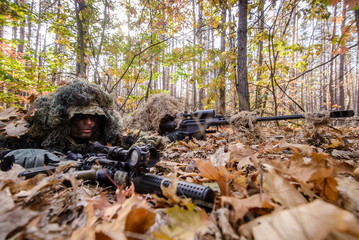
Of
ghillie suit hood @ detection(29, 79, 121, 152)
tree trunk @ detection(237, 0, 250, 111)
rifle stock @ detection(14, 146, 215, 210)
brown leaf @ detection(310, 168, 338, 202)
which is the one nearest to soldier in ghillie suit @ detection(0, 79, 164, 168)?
ghillie suit hood @ detection(29, 79, 121, 152)

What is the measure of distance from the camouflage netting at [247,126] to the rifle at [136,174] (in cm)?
245

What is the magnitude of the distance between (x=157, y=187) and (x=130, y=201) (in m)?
0.39

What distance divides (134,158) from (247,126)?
9.18ft

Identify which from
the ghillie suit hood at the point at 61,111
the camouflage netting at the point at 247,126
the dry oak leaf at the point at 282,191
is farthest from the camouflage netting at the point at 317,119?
the ghillie suit hood at the point at 61,111

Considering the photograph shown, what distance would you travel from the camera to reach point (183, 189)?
111cm

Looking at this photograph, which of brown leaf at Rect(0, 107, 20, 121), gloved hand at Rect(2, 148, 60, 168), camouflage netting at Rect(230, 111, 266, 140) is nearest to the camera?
gloved hand at Rect(2, 148, 60, 168)

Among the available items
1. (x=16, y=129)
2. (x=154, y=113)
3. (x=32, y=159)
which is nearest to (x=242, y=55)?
(x=154, y=113)

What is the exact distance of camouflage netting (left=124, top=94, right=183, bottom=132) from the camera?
4.71 meters

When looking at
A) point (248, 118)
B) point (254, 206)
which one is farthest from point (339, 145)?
point (254, 206)

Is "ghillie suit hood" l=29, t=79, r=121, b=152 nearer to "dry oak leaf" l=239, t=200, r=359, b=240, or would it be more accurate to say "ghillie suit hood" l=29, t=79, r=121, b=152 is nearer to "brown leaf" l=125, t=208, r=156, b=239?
"brown leaf" l=125, t=208, r=156, b=239

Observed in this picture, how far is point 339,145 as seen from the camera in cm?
216

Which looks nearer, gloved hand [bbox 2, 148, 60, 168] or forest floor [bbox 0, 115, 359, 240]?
forest floor [bbox 0, 115, 359, 240]

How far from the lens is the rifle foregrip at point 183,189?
1.00 metres

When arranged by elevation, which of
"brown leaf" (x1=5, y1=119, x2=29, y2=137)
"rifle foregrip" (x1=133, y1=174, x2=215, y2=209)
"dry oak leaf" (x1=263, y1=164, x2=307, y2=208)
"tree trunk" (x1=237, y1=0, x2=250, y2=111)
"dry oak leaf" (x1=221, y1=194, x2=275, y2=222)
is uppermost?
"tree trunk" (x1=237, y1=0, x2=250, y2=111)
